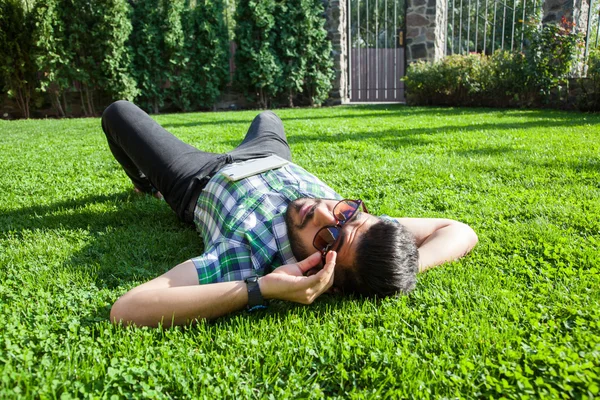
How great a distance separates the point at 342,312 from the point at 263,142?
1.86 m

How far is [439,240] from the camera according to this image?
2.37 metres

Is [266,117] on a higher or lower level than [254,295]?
higher

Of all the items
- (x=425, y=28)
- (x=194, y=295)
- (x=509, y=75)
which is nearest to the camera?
(x=194, y=295)

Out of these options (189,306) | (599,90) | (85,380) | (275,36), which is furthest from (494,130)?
(275,36)

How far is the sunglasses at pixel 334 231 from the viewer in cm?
199

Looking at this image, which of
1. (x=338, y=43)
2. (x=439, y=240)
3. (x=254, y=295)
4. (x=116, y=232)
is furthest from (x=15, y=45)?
(x=439, y=240)

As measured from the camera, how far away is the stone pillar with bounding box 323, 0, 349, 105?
535 inches

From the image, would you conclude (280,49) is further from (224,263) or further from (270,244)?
(224,263)

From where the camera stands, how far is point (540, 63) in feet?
30.4

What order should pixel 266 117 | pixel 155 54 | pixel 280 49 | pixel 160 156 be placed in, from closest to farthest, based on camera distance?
pixel 160 156
pixel 266 117
pixel 155 54
pixel 280 49

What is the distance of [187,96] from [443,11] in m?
8.10

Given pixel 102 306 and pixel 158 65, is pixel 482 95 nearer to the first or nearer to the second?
pixel 158 65

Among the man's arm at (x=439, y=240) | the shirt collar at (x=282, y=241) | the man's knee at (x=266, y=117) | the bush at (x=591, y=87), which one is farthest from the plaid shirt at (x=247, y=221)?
the bush at (x=591, y=87)

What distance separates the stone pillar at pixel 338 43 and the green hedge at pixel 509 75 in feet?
8.40
